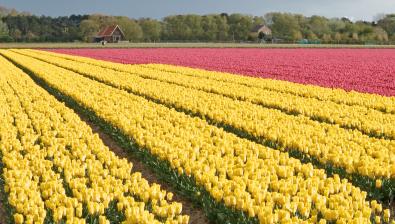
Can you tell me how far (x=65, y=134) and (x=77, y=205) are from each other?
4731 mm

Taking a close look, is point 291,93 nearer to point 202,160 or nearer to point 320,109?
point 320,109

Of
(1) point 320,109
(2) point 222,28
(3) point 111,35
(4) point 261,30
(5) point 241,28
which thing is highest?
(1) point 320,109

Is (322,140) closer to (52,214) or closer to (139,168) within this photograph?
(139,168)

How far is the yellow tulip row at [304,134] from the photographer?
8312 mm

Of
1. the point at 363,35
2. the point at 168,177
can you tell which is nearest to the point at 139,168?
the point at 168,177

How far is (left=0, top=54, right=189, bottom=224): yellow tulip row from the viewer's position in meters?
6.11

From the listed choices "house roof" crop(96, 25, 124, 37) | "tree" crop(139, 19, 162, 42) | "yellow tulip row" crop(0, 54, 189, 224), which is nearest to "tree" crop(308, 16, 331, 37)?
"tree" crop(139, 19, 162, 42)

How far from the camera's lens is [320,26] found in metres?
143

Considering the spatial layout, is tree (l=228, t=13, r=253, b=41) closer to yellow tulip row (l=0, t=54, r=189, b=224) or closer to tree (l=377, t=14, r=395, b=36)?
tree (l=377, t=14, r=395, b=36)

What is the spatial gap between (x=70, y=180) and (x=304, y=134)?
5.17 m

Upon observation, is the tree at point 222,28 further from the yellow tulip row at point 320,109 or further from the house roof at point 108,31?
the yellow tulip row at point 320,109

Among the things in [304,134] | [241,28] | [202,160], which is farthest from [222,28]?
[202,160]

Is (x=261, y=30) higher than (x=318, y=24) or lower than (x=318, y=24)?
lower

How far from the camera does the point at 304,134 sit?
35.2ft
